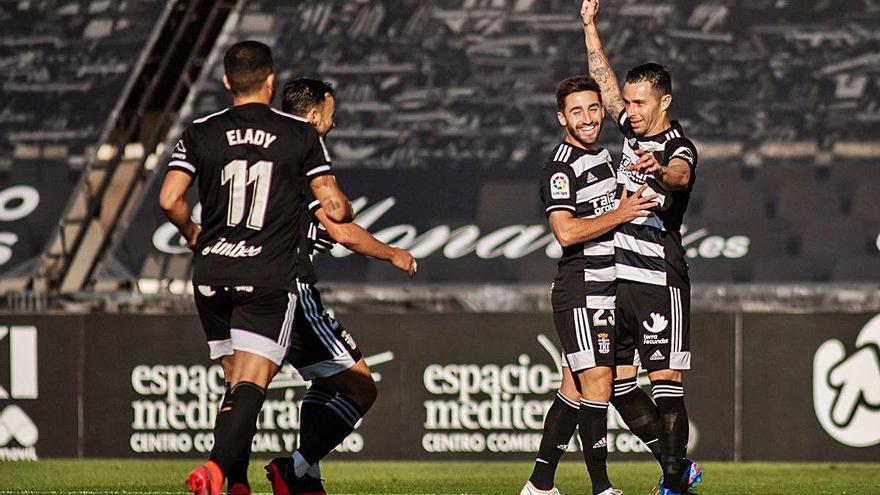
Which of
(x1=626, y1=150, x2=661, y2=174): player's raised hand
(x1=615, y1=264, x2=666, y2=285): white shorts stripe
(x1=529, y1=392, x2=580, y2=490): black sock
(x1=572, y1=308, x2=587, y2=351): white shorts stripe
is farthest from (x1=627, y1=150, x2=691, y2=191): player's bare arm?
(x1=529, y1=392, x2=580, y2=490): black sock

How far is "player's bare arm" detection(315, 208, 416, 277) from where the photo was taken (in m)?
6.38

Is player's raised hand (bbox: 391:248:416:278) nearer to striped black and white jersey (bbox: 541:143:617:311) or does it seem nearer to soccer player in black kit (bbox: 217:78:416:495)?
soccer player in black kit (bbox: 217:78:416:495)

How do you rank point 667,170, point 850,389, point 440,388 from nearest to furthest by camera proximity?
point 667,170
point 850,389
point 440,388

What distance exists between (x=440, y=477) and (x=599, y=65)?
3064 millimetres

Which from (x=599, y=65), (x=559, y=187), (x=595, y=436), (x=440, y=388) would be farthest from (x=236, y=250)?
(x=440, y=388)

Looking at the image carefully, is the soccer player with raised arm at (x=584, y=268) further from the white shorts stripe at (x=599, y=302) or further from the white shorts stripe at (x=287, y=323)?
the white shorts stripe at (x=287, y=323)

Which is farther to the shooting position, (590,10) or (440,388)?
(440,388)

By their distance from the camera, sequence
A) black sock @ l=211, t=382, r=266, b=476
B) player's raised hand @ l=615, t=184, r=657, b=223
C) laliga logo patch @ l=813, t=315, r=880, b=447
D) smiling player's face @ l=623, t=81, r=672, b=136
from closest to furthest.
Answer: black sock @ l=211, t=382, r=266, b=476 < player's raised hand @ l=615, t=184, r=657, b=223 < smiling player's face @ l=623, t=81, r=672, b=136 < laliga logo patch @ l=813, t=315, r=880, b=447

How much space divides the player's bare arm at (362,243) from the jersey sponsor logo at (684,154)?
1.34m

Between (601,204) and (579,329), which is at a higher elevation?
(601,204)

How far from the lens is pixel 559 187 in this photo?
Answer: 23.3 feet

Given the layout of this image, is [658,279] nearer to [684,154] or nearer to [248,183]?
[684,154]

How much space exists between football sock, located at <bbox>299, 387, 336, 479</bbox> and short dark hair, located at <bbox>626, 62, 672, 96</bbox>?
207 centimetres

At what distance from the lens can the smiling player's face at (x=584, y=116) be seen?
282 inches
